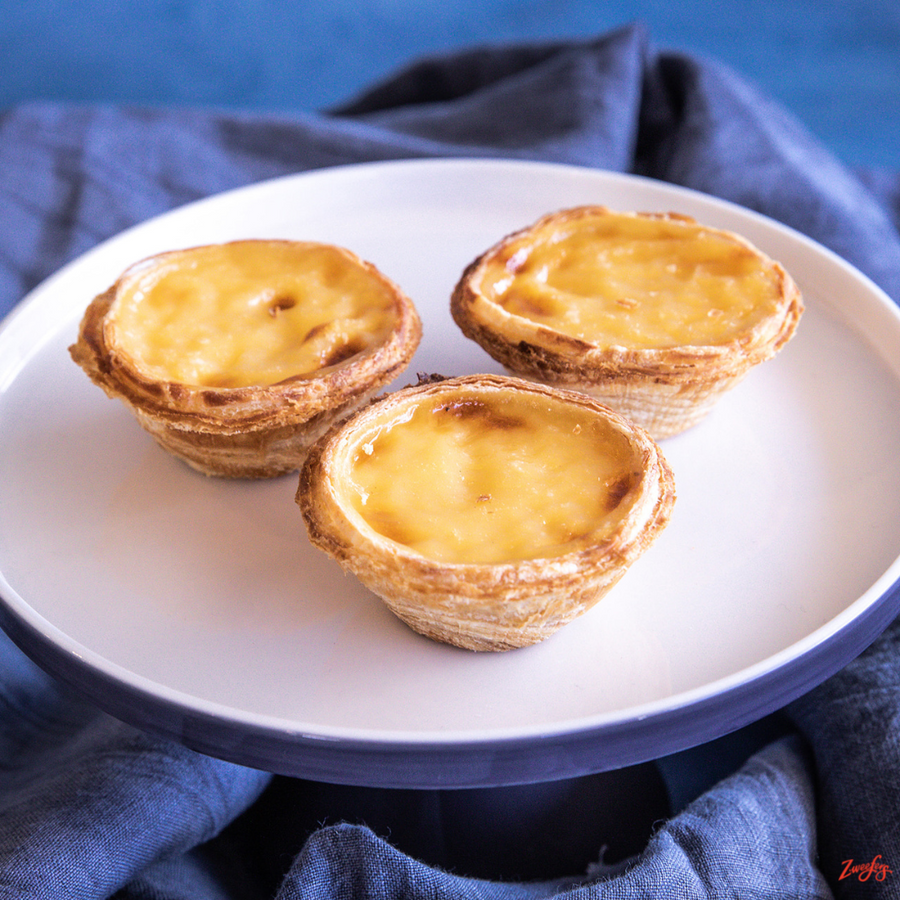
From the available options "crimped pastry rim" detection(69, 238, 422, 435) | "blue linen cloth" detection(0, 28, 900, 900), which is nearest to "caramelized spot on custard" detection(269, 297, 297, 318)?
"crimped pastry rim" detection(69, 238, 422, 435)

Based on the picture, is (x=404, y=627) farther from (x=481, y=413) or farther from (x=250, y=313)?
(x=250, y=313)

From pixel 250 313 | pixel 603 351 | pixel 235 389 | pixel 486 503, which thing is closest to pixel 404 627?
pixel 486 503

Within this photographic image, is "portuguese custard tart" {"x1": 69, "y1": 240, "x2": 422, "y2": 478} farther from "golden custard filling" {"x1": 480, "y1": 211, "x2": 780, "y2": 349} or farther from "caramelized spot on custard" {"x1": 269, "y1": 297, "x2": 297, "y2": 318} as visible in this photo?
"golden custard filling" {"x1": 480, "y1": 211, "x2": 780, "y2": 349}

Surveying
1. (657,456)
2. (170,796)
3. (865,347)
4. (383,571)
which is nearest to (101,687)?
(170,796)

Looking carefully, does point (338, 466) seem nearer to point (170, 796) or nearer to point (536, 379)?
point (536, 379)

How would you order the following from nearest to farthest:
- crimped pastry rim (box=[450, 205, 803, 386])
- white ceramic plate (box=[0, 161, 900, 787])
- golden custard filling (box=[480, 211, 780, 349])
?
1. white ceramic plate (box=[0, 161, 900, 787])
2. crimped pastry rim (box=[450, 205, 803, 386])
3. golden custard filling (box=[480, 211, 780, 349])

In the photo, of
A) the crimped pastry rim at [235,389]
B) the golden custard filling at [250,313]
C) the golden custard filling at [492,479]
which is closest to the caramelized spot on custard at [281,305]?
the golden custard filling at [250,313]

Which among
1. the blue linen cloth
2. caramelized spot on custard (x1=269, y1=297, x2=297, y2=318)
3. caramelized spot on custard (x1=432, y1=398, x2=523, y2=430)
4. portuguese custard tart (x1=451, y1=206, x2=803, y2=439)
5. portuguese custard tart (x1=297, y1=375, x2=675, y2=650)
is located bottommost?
the blue linen cloth

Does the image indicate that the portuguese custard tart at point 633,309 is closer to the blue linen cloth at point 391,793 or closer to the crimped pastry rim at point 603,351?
the crimped pastry rim at point 603,351
